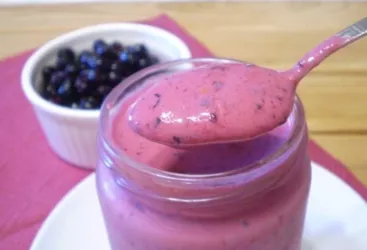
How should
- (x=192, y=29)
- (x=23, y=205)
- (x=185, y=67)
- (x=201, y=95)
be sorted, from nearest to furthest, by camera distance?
(x=201, y=95)
(x=185, y=67)
(x=23, y=205)
(x=192, y=29)

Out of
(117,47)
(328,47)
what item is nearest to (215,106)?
(328,47)

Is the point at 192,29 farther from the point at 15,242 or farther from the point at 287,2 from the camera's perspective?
the point at 15,242

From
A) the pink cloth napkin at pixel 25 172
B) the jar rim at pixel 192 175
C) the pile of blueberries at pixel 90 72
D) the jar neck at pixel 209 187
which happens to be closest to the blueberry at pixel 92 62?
the pile of blueberries at pixel 90 72

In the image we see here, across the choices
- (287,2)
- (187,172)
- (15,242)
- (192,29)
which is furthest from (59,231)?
(287,2)

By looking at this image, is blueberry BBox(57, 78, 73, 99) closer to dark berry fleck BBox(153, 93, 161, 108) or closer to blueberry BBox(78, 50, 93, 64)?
blueberry BBox(78, 50, 93, 64)

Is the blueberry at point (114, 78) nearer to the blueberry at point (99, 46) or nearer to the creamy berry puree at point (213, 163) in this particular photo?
the blueberry at point (99, 46)

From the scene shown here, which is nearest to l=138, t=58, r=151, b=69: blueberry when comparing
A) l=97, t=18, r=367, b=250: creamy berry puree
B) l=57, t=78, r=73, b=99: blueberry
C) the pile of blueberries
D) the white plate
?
the pile of blueberries
